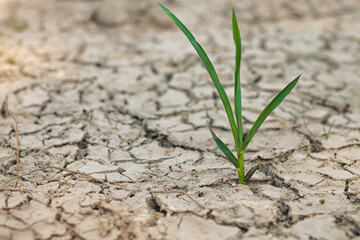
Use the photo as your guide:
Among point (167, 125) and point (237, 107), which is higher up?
point (237, 107)

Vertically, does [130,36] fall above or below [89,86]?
above

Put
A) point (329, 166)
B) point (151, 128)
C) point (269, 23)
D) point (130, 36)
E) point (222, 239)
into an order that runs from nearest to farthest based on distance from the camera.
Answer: point (222, 239) < point (329, 166) < point (151, 128) < point (130, 36) < point (269, 23)

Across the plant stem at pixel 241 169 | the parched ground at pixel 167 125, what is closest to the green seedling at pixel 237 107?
the plant stem at pixel 241 169

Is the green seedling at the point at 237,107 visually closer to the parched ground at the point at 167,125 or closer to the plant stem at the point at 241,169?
the plant stem at the point at 241,169

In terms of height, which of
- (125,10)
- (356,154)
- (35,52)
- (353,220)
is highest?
(125,10)

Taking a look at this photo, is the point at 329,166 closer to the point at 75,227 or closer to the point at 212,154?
the point at 212,154

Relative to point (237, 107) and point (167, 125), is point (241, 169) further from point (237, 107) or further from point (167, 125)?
point (167, 125)

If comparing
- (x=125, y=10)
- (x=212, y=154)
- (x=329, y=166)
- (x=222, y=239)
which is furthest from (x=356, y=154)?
(x=125, y=10)

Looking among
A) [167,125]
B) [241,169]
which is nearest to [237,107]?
[241,169]
